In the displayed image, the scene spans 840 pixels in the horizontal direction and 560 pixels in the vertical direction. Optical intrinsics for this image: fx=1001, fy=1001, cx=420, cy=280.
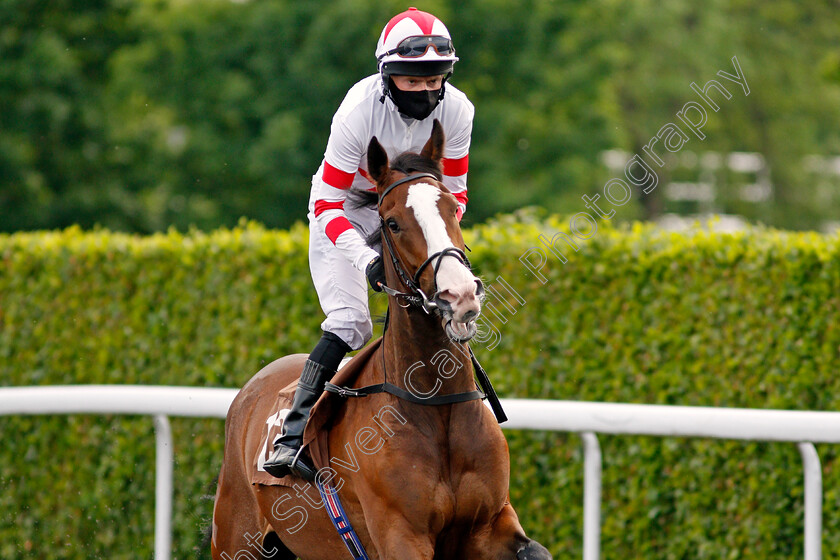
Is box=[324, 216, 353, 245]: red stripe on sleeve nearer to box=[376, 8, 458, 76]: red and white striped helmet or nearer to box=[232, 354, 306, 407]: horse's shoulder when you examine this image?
box=[376, 8, 458, 76]: red and white striped helmet

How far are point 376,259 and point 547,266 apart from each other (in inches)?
93.2

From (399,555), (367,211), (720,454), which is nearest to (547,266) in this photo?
(720,454)

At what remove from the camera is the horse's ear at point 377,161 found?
336cm

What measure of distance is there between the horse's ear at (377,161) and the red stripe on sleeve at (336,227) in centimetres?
23

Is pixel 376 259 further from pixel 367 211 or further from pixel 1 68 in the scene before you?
pixel 1 68

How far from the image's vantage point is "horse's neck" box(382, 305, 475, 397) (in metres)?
3.31

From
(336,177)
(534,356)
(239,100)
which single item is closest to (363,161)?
(336,177)

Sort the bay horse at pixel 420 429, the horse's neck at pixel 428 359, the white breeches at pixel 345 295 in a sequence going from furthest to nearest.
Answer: the white breeches at pixel 345 295, the horse's neck at pixel 428 359, the bay horse at pixel 420 429

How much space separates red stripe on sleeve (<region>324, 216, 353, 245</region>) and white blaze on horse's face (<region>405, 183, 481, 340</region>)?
508 millimetres

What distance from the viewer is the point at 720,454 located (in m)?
5.20

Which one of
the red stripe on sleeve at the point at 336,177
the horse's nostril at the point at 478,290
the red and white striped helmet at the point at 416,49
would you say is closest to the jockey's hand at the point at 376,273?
the red stripe on sleeve at the point at 336,177

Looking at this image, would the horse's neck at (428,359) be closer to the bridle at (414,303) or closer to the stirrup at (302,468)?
the bridle at (414,303)

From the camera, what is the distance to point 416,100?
139 inches

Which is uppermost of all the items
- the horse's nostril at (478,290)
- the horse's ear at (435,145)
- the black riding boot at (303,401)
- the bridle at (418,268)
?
the horse's ear at (435,145)
